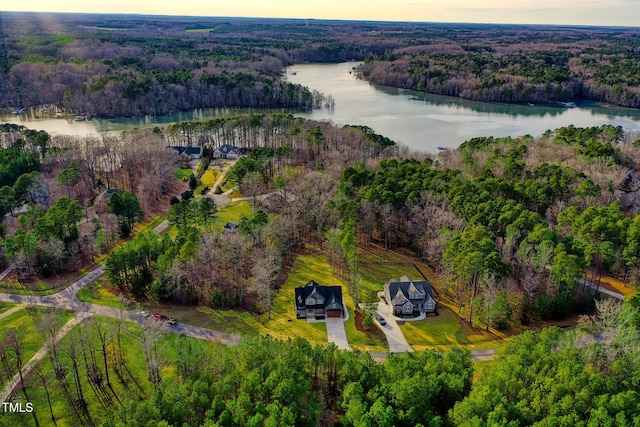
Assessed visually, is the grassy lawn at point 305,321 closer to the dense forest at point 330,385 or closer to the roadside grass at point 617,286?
the dense forest at point 330,385

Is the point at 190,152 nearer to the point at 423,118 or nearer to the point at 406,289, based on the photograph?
the point at 406,289

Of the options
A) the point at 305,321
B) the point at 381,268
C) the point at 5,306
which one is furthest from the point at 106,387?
the point at 381,268

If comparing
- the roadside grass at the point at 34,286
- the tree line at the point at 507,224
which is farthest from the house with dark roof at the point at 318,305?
the roadside grass at the point at 34,286

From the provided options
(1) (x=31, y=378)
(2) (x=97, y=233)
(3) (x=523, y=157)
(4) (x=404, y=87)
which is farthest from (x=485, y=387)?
(4) (x=404, y=87)

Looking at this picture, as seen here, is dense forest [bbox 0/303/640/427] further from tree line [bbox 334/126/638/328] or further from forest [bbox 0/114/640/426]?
tree line [bbox 334/126/638/328]

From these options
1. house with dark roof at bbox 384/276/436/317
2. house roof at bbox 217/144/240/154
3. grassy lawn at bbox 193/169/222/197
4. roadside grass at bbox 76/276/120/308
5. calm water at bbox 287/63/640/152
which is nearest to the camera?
house with dark roof at bbox 384/276/436/317

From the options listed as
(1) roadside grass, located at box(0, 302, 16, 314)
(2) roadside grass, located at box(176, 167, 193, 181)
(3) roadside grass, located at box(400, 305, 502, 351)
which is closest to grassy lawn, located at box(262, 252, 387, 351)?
(3) roadside grass, located at box(400, 305, 502, 351)
